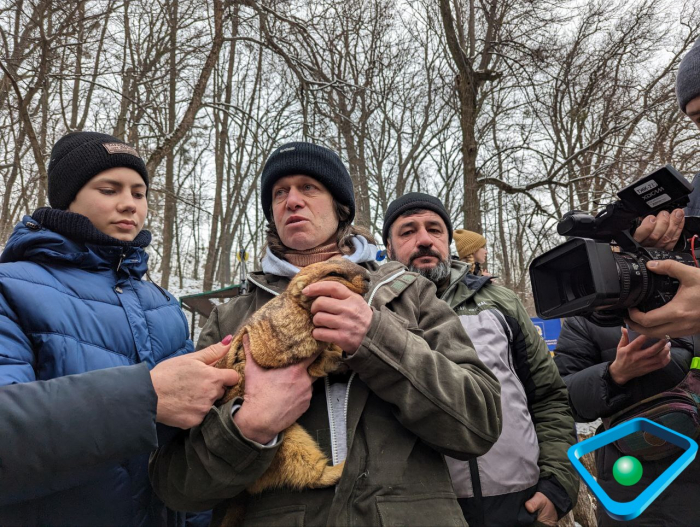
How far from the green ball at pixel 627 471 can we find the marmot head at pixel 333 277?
3.33 feet

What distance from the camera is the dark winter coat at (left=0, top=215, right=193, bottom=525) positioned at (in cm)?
107

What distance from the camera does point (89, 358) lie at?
1451mm

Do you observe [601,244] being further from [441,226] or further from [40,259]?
[40,259]

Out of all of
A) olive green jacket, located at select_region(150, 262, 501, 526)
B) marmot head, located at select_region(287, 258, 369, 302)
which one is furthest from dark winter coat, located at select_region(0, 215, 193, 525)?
marmot head, located at select_region(287, 258, 369, 302)

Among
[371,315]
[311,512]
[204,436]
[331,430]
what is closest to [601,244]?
[371,315]

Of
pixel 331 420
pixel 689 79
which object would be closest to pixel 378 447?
pixel 331 420

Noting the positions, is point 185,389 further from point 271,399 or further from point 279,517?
point 279,517

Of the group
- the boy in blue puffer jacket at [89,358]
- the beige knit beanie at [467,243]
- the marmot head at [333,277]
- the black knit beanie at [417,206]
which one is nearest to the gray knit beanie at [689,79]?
the black knit beanie at [417,206]

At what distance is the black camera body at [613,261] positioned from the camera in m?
1.56

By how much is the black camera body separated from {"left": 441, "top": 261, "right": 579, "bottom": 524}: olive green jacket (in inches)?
20.3

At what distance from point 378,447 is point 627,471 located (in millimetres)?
813

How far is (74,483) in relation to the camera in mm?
1252

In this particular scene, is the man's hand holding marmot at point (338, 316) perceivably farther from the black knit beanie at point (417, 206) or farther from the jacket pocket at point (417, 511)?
the black knit beanie at point (417, 206)

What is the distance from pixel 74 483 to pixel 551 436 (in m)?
2.17
